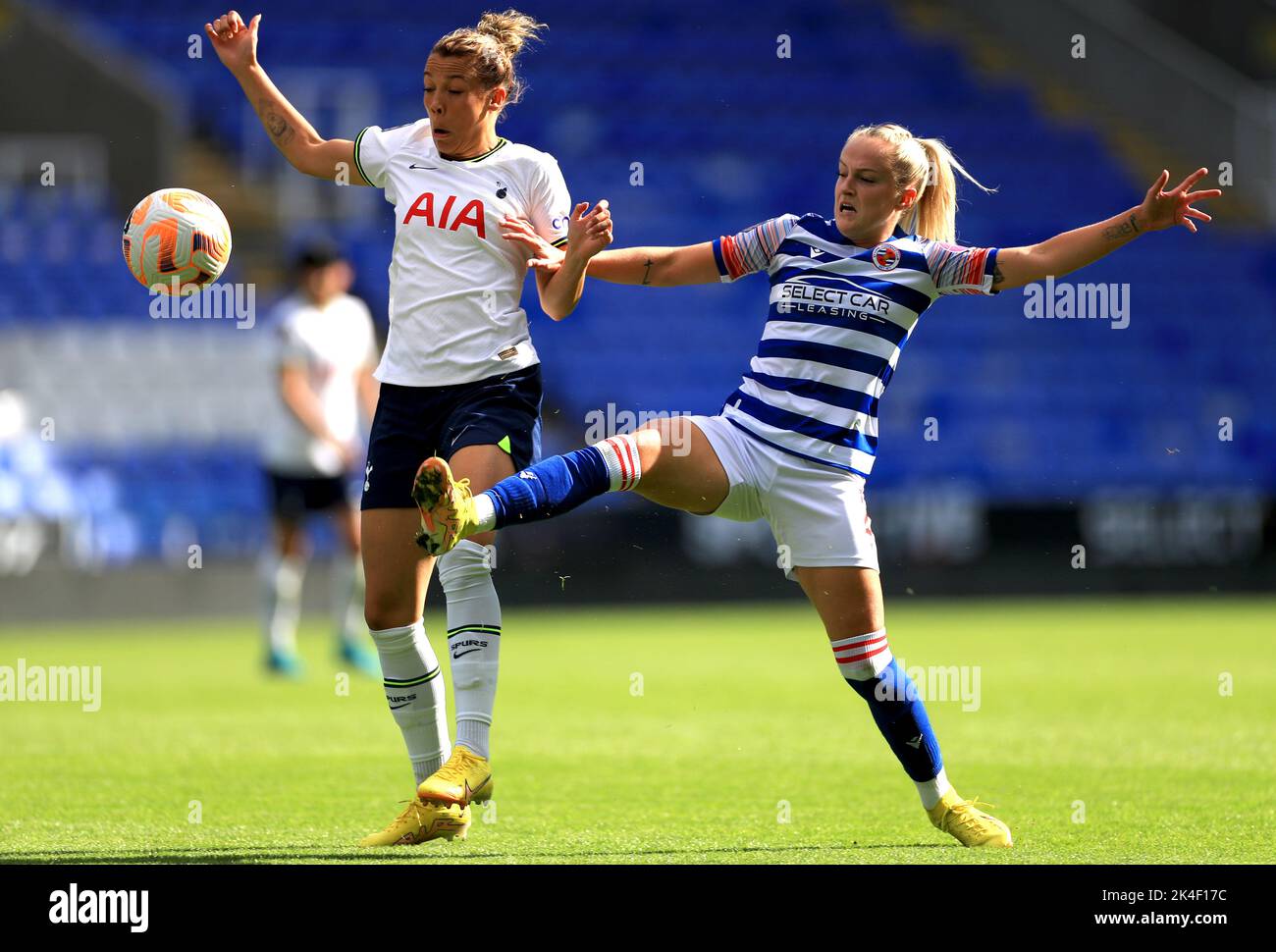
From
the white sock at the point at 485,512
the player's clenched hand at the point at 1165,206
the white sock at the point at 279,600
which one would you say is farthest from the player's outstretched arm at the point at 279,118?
the white sock at the point at 279,600

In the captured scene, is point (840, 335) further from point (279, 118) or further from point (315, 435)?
point (315, 435)

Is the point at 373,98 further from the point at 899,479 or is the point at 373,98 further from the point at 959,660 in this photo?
the point at 959,660

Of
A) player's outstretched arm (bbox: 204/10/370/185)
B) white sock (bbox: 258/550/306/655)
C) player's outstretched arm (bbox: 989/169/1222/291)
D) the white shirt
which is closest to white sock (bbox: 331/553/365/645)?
white sock (bbox: 258/550/306/655)

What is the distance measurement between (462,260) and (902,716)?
1799mm

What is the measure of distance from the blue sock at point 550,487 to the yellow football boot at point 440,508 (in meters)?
0.13

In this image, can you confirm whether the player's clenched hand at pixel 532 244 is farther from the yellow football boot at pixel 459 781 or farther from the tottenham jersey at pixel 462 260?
the yellow football boot at pixel 459 781

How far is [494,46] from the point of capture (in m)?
5.02

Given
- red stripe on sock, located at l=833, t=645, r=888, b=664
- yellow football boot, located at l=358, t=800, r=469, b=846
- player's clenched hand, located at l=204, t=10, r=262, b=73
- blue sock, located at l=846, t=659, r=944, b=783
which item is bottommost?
yellow football boot, located at l=358, t=800, r=469, b=846

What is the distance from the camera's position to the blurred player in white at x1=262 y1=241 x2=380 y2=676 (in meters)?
10.3

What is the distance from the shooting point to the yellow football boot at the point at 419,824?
188 inches

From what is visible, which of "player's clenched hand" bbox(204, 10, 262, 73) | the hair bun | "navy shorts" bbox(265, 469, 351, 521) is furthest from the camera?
"navy shorts" bbox(265, 469, 351, 521)

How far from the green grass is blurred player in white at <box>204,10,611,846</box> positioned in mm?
Result: 486

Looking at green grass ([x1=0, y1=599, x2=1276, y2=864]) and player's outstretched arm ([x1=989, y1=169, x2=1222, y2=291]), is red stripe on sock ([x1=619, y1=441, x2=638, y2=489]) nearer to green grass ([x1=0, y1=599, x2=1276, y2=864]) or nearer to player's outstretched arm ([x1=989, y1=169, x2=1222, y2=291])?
green grass ([x1=0, y1=599, x2=1276, y2=864])

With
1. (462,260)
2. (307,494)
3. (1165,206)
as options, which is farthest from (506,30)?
(307,494)
